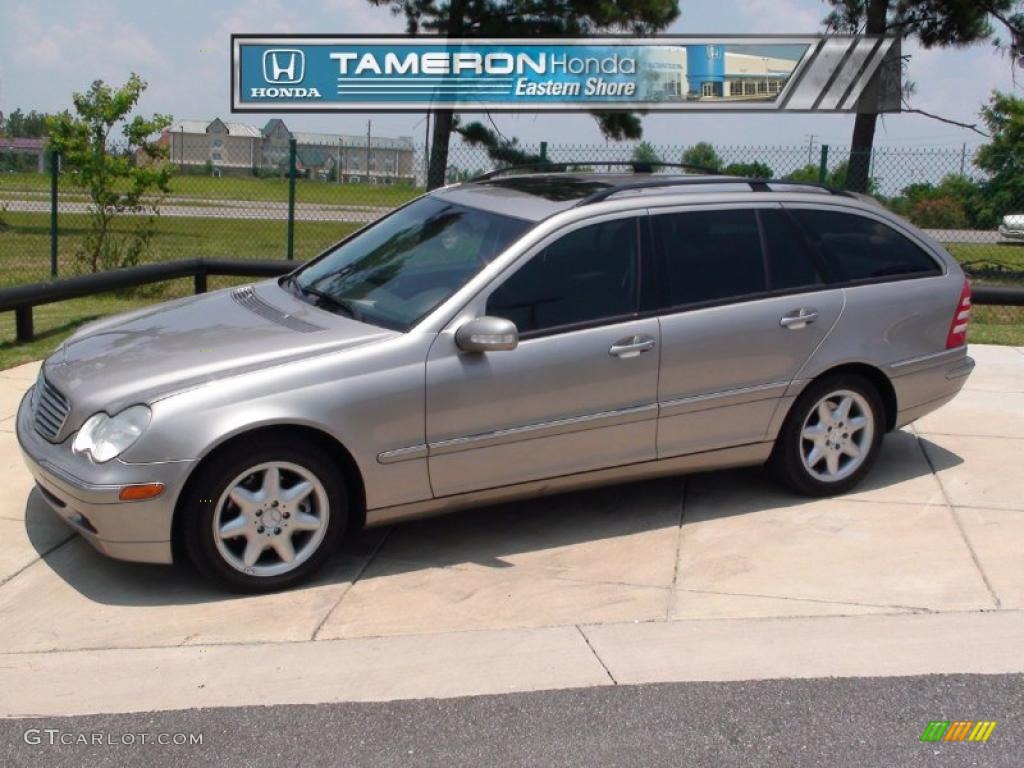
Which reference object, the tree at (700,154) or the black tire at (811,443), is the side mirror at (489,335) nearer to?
the black tire at (811,443)

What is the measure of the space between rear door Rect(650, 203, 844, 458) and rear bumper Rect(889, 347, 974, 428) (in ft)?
2.06

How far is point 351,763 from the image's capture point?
382cm

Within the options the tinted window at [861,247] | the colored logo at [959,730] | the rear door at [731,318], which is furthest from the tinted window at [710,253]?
the colored logo at [959,730]

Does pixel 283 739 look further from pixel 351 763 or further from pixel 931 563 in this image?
pixel 931 563

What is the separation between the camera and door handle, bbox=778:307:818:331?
20.0ft

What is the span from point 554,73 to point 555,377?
14.0 m

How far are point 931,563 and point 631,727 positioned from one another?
223cm

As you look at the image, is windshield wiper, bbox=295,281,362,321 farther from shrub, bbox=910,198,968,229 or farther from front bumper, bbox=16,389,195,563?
shrub, bbox=910,198,968,229

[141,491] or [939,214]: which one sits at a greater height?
[939,214]

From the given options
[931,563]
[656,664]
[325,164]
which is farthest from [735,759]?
[325,164]

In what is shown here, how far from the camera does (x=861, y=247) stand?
6531 millimetres

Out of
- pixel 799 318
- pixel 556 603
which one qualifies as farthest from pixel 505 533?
pixel 799 318

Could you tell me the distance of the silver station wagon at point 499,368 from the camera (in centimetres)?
491

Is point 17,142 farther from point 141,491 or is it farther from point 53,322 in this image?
point 141,491
